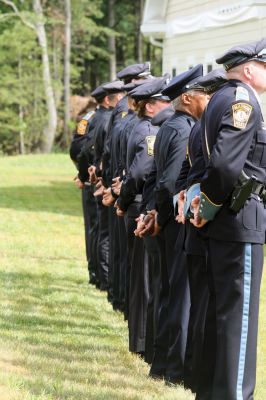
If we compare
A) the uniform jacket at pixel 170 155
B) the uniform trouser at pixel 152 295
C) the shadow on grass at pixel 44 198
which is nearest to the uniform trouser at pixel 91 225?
the uniform trouser at pixel 152 295

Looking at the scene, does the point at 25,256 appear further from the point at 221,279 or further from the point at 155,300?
the point at 221,279

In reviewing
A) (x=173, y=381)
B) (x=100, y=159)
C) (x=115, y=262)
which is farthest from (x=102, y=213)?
(x=173, y=381)

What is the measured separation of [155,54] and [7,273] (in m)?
53.9

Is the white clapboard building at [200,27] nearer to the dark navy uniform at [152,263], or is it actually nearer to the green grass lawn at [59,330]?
the green grass lawn at [59,330]

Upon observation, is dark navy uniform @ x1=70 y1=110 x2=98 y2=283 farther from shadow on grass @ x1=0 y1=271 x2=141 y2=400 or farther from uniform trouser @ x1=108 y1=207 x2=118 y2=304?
uniform trouser @ x1=108 y1=207 x2=118 y2=304

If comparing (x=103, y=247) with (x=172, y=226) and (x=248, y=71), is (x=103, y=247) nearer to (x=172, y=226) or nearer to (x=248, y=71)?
(x=172, y=226)

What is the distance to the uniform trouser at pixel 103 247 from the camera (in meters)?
11.9

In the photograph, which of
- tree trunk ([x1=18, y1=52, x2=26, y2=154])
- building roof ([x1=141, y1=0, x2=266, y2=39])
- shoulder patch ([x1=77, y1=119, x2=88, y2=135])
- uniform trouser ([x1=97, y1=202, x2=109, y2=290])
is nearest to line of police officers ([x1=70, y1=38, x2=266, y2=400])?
uniform trouser ([x1=97, y1=202, x2=109, y2=290])

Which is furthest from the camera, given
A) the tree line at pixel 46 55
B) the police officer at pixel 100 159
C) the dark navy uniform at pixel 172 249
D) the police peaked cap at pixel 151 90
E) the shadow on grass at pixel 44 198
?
the tree line at pixel 46 55

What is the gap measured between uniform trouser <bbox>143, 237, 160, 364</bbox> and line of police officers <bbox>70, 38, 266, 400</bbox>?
0.01 m

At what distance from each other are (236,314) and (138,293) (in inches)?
112

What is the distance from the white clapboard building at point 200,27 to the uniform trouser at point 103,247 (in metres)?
6.56

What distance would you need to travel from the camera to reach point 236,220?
5984 mm

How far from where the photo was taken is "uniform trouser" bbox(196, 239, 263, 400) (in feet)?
19.7
